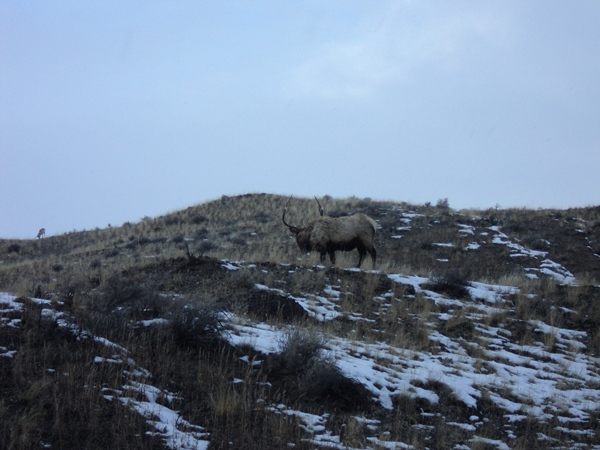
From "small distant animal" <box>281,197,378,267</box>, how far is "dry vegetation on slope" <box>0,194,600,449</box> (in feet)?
3.77

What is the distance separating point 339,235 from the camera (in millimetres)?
14688

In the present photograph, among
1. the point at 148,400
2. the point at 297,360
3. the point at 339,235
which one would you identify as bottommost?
the point at 148,400

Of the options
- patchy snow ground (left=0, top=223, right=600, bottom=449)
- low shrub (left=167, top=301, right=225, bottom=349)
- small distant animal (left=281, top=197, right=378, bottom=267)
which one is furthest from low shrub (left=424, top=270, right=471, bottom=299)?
low shrub (left=167, top=301, right=225, bottom=349)

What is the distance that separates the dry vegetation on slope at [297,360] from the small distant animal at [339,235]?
1.15 m

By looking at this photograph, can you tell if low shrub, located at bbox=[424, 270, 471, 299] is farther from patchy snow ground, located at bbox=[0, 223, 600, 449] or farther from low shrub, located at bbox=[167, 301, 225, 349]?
low shrub, located at bbox=[167, 301, 225, 349]

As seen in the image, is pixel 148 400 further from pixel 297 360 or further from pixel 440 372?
pixel 440 372

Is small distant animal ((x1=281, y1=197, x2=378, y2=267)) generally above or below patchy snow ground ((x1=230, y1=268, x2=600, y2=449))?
above

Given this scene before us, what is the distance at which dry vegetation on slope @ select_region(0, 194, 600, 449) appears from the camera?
5180 mm

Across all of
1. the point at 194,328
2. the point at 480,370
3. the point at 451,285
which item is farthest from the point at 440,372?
the point at 451,285

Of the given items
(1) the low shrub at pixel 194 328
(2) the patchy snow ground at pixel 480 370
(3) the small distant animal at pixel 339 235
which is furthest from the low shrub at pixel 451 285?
(1) the low shrub at pixel 194 328

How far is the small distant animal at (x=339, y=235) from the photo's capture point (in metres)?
14.6

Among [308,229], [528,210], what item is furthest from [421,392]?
[528,210]

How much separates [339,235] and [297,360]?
8231 mm

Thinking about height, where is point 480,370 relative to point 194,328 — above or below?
below
